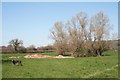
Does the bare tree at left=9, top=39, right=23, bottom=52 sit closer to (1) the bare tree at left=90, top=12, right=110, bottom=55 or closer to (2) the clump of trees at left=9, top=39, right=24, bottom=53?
(2) the clump of trees at left=9, top=39, right=24, bottom=53

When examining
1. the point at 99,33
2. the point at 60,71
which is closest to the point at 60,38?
the point at 99,33

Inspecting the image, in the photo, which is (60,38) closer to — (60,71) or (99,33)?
(99,33)

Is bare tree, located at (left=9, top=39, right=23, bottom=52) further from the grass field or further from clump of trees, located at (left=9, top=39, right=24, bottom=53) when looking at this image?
the grass field

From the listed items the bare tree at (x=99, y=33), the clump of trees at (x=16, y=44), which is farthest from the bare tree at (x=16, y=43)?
the bare tree at (x=99, y=33)

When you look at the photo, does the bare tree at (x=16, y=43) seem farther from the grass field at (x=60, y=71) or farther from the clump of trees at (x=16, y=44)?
the grass field at (x=60, y=71)

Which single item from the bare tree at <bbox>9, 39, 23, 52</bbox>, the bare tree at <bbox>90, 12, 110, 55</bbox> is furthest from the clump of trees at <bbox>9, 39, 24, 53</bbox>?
the bare tree at <bbox>90, 12, 110, 55</bbox>

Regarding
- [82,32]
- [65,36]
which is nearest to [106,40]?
[82,32]

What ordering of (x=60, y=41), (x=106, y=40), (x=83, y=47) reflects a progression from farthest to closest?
(x=60, y=41)
(x=106, y=40)
(x=83, y=47)

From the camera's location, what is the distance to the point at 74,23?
67188 millimetres

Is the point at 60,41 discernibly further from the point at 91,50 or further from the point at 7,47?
the point at 7,47

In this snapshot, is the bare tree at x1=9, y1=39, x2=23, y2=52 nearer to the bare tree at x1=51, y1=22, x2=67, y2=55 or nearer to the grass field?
the bare tree at x1=51, y1=22, x2=67, y2=55

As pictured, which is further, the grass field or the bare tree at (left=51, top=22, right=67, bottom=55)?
the bare tree at (left=51, top=22, right=67, bottom=55)

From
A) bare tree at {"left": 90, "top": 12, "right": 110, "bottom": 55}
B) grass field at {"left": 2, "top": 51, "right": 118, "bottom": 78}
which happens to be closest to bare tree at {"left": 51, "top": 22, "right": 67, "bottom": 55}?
bare tree at {"left": 90, "top": 12, "right": 110, "bottom": 55}

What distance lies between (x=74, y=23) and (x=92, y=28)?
5.41m
